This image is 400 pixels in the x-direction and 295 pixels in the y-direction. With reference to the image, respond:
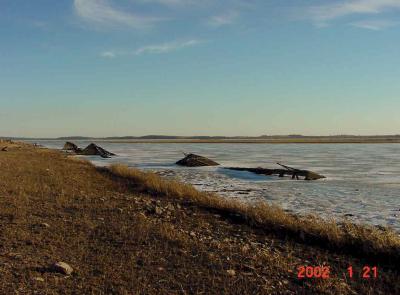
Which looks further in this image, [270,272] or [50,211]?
[50,211]

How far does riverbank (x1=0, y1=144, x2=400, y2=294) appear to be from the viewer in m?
7.12

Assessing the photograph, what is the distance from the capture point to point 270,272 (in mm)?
7898

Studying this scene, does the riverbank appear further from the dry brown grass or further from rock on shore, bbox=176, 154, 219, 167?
rock on shore, bbox=176, 154, 219, 167

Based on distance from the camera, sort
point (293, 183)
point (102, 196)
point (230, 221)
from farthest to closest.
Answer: point (293, 183) → point (102, 196) → point (230, 221)

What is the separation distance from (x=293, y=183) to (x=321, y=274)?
60.6 ft

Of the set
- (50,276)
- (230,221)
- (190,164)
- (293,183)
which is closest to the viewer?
(50,276)

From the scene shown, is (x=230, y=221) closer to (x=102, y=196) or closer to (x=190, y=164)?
(x=102, y=196)

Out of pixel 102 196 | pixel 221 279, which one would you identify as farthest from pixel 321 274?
pixel 102 196
